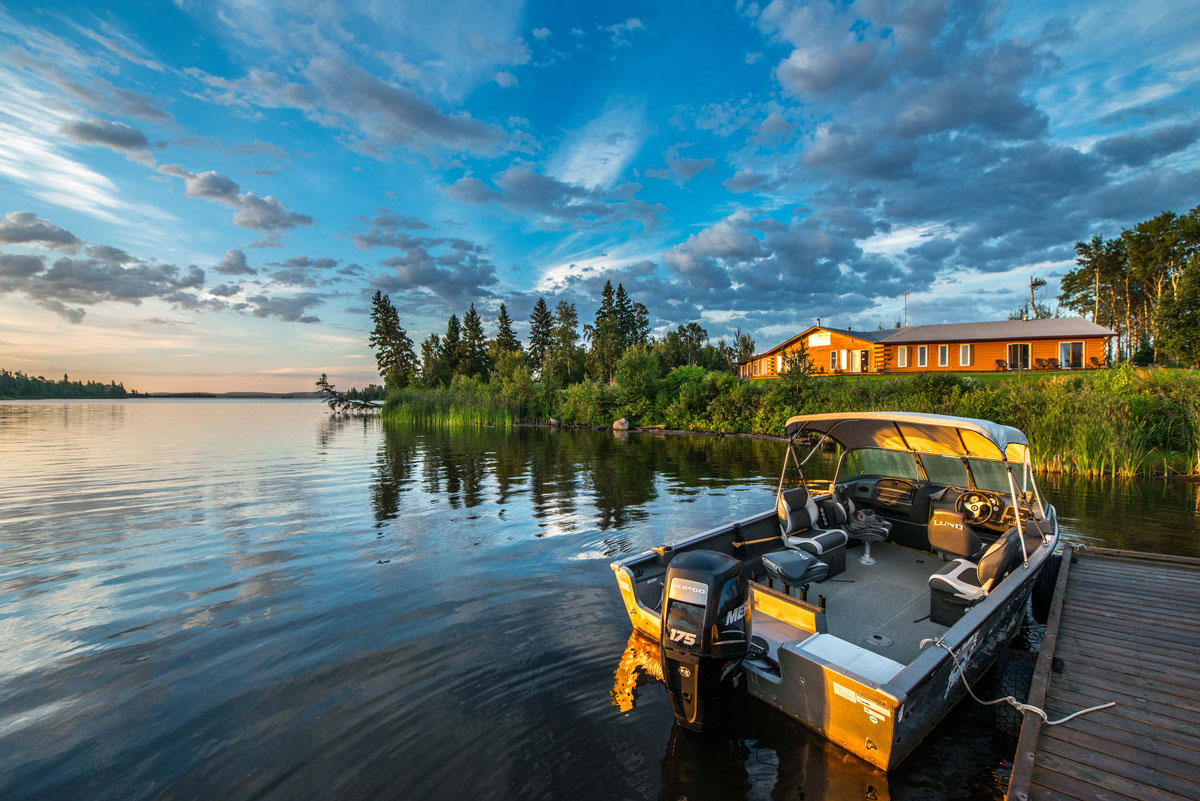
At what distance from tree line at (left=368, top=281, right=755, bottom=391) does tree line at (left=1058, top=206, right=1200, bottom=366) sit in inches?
1483

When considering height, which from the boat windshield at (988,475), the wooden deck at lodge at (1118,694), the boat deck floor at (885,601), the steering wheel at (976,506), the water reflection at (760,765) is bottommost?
the water reflection at (760,765)

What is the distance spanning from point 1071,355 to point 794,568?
43.5 meters

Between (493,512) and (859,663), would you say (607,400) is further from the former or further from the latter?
(859,663)

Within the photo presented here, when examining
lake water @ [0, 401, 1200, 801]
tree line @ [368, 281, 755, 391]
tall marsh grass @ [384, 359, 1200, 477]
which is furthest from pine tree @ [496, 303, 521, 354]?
lake water @ [0, 401, 1200, 801]

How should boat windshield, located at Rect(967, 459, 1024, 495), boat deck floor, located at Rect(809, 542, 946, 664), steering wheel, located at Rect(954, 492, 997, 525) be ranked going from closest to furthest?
boat deck floor, located at Rect(809, 542, 946, 664) < steering wheel, located at Rect(954, 492, 997, 525) < boat windshield, located at Rect(967, 459, 1024, 495)

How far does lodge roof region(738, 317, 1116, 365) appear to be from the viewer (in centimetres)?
3575

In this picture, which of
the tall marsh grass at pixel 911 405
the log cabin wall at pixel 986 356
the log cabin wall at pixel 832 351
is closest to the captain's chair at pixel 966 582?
the tall marsh grass at pixel 911 405

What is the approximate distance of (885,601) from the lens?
250 inches

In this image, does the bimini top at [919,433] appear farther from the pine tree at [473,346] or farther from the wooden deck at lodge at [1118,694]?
the pine tree at [473,346]

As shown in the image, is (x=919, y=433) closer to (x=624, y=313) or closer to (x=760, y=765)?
(x=760, y=765)

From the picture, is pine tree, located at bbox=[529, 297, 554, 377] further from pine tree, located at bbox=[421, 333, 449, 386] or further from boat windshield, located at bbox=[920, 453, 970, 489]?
boat windshield, located at bbox=[920, 453, 970, 489]

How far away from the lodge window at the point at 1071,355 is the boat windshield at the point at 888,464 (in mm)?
37558

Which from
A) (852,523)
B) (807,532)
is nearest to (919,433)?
(852,523)

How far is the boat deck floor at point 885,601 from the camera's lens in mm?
5387
